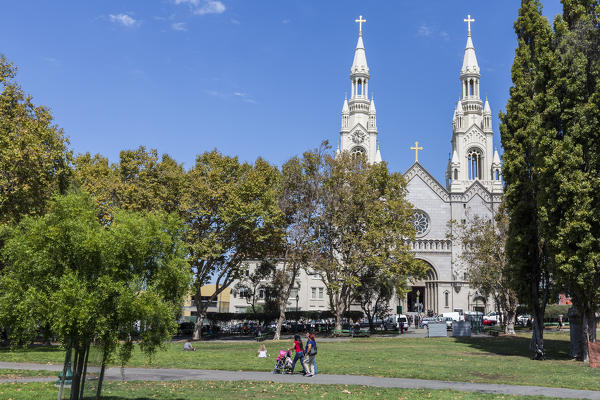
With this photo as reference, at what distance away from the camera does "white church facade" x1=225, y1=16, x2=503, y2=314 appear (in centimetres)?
6912

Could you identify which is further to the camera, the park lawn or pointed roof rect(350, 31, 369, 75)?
pointed roof rect(350, 31, 369, 75)

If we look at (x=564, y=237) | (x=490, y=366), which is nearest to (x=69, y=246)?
(x=490, y=366)

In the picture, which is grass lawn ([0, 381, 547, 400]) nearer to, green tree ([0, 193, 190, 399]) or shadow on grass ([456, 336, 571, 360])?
green tree ([0, 193, 190, 399])

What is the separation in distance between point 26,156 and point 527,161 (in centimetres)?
2467

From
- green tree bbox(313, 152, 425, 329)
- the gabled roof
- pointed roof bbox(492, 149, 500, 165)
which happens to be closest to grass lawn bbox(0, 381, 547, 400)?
green tree bbox(313, 152, 425, 329)

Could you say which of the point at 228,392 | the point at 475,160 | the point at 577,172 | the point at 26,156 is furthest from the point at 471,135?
the point at 228,392

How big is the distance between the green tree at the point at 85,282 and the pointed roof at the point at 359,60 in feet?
242

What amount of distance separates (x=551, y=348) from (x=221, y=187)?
22.1m

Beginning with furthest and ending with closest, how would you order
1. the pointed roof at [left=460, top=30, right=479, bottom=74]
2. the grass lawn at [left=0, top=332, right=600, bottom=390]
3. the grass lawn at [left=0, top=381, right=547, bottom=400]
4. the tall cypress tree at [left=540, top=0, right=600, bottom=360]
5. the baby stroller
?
1. the pointed roof at [left=460, top=30, right=479, bottom=74]
2. the tall cypress tree at [left=540, top=0, right=600, bottom=360]
3. the baby stroller
4. the grass lawn at [left=0, top=332, right=600, bottom=390]
5. the grass lawn at [left=0, top=381, right=547, bottom=400]

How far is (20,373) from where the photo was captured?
17.2m

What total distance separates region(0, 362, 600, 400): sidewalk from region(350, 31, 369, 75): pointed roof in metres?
68.4

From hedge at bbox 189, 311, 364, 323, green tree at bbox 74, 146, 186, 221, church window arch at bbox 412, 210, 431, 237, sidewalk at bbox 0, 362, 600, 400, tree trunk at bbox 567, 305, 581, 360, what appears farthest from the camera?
church window arch at bbox 412, 210, 431, 237

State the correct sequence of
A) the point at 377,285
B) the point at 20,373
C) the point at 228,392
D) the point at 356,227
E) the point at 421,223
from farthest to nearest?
the point at 421,223 < the point at 377,285 < the point at 356,227 < the point at 20,373 < the point at 228,392

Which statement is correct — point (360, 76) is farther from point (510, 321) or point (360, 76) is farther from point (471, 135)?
point (510, 321)
